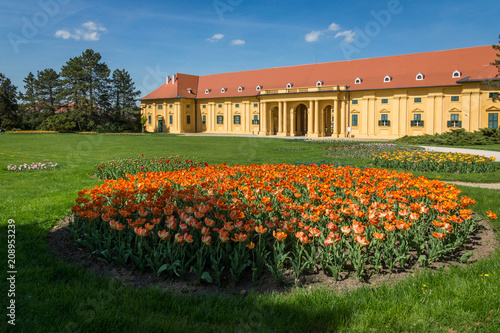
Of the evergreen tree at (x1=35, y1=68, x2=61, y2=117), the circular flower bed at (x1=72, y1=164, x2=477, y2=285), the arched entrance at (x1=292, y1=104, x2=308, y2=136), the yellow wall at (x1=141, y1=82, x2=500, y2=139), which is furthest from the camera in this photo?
the evergreen tree at (x1=35, y1=68, x2=61, y2=117)

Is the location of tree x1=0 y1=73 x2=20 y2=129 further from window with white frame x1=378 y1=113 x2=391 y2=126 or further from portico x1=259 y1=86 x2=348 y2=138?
window with white frame x1=378 y1=113 x2=391 y2=126

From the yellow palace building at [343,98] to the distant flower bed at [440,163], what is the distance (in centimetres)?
3334

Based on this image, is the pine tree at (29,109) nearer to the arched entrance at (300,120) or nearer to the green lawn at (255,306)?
the arched entrance at (300,120)

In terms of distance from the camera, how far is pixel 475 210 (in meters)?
7.28

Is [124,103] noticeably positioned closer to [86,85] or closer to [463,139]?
[86,85]

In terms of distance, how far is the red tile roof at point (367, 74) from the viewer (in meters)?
43.7

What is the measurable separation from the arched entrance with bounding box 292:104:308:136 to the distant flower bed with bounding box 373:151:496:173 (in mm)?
42730

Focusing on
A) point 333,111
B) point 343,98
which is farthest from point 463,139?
point 333,111

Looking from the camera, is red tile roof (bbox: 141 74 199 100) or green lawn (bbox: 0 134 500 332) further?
red tile roof (bbox: 141 74 199 100)

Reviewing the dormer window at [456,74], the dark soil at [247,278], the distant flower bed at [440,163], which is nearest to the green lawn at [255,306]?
the dark soil at [247,278]

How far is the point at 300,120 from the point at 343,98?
13.0m

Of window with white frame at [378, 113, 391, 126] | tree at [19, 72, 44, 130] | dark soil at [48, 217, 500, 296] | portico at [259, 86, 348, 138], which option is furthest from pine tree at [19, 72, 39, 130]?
dark soil at [48, 217, 500, 296]

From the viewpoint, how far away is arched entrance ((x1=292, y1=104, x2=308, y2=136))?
59.8 metres

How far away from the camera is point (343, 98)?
50344 mm
